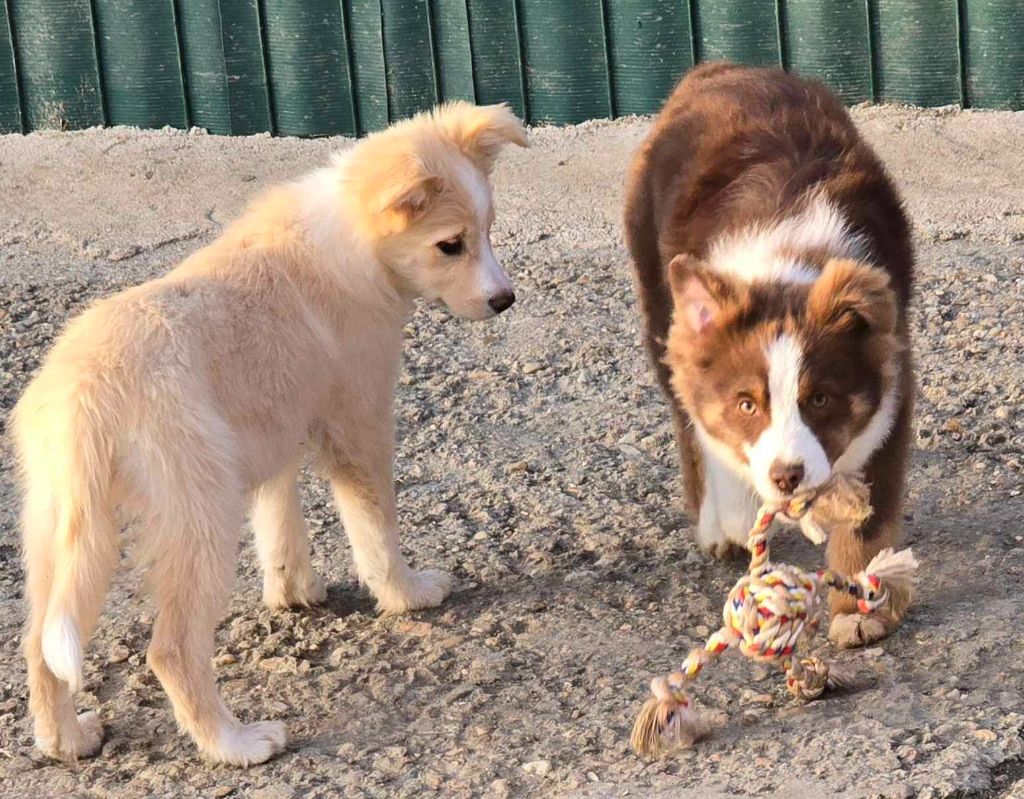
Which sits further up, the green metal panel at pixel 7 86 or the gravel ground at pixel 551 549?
the green metal panel at pixel 7 86

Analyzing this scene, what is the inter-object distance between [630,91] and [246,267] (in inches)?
210

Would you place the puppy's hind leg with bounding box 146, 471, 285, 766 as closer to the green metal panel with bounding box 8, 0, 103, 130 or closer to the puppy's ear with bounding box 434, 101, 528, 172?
the puppy's ear with bounding box 434, 101, 528, 172

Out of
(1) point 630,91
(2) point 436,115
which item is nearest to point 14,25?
(1) point 630,91

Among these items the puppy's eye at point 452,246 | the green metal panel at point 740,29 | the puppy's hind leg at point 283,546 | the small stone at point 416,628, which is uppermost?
the green metal panel at point 740,29

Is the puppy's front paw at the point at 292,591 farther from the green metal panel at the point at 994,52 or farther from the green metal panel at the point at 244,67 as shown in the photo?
the green metal panel at the point at 994,52

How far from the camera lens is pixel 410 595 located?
5035 mm

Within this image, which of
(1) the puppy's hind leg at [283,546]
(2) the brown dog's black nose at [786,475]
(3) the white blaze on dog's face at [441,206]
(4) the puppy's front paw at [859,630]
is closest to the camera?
(2) the brown dog's black nose at [786,475]

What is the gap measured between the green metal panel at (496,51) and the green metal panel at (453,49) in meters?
0.04

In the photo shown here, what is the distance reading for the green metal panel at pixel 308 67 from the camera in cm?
930

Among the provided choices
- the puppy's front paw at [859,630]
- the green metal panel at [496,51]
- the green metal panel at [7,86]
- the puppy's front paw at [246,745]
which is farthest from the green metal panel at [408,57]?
the puppy's front paw at [246,745]

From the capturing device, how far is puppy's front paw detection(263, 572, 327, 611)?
5086 mm

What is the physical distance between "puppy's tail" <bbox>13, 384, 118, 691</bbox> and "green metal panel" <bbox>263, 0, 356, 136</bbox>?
5729 mm

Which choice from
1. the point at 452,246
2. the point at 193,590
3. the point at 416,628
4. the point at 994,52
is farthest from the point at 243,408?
the point at 994,52

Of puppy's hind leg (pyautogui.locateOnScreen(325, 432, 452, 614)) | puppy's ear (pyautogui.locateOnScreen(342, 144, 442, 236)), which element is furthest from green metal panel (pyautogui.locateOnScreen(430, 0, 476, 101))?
puppy's hind leg (pyautogui.locateOnScreen(325, 432, 452, 614))
